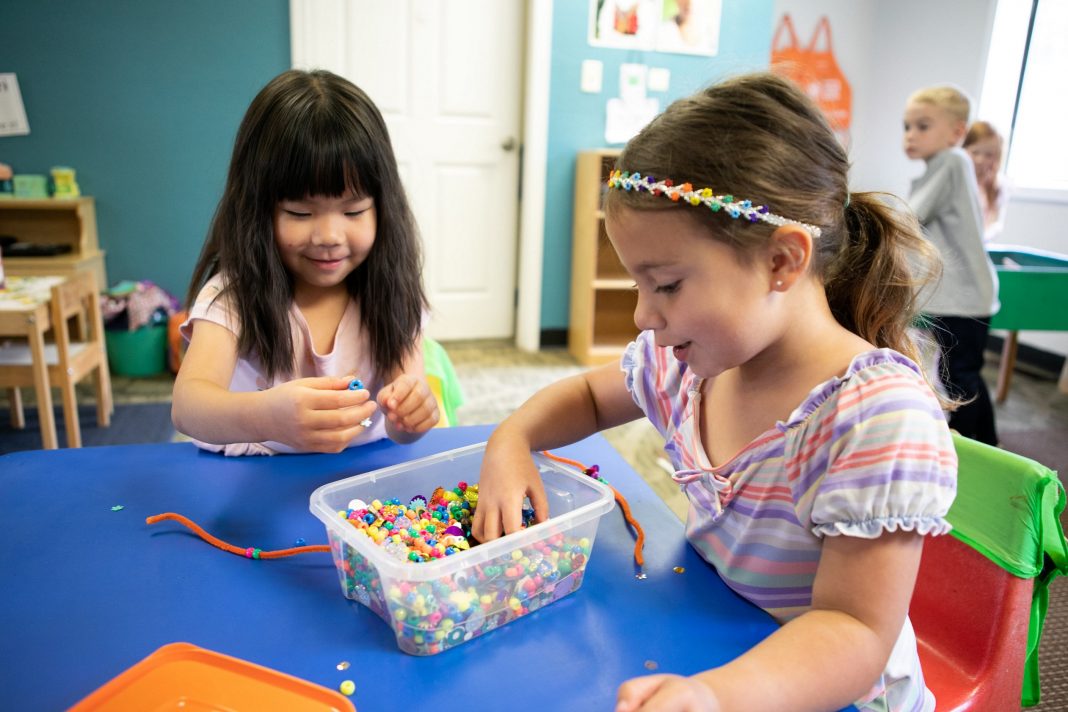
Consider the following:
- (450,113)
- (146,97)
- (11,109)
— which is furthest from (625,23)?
(11,109)

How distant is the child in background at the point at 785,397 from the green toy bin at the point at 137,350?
2993mm

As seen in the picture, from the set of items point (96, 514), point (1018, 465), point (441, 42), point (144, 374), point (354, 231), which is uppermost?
point (441, 42)

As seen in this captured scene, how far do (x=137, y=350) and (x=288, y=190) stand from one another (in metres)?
2.71

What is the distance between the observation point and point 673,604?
745 mm

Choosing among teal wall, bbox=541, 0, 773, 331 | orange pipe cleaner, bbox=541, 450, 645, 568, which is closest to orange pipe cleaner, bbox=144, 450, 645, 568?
orange pipe cleaner, bbox=541, 450, 645, 568

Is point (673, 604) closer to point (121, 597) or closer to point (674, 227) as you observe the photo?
point (674, 227)

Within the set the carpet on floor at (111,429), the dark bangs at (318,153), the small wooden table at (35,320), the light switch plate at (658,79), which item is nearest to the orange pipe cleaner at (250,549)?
the dark bangs at (318,153)

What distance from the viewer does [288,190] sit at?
3.61ft

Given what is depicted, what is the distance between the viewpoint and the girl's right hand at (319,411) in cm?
86

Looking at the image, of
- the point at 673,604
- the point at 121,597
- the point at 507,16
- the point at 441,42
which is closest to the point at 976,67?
the point at 507,16

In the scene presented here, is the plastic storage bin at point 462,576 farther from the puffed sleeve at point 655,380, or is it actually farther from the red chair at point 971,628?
the red chair at point 971,628

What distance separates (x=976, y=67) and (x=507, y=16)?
9.24 feet

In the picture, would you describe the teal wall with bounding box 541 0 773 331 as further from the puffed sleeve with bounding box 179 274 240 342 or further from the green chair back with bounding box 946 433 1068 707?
the green chair back with bounding box 946 433 1068 707

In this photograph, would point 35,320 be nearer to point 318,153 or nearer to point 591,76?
point 318,153
